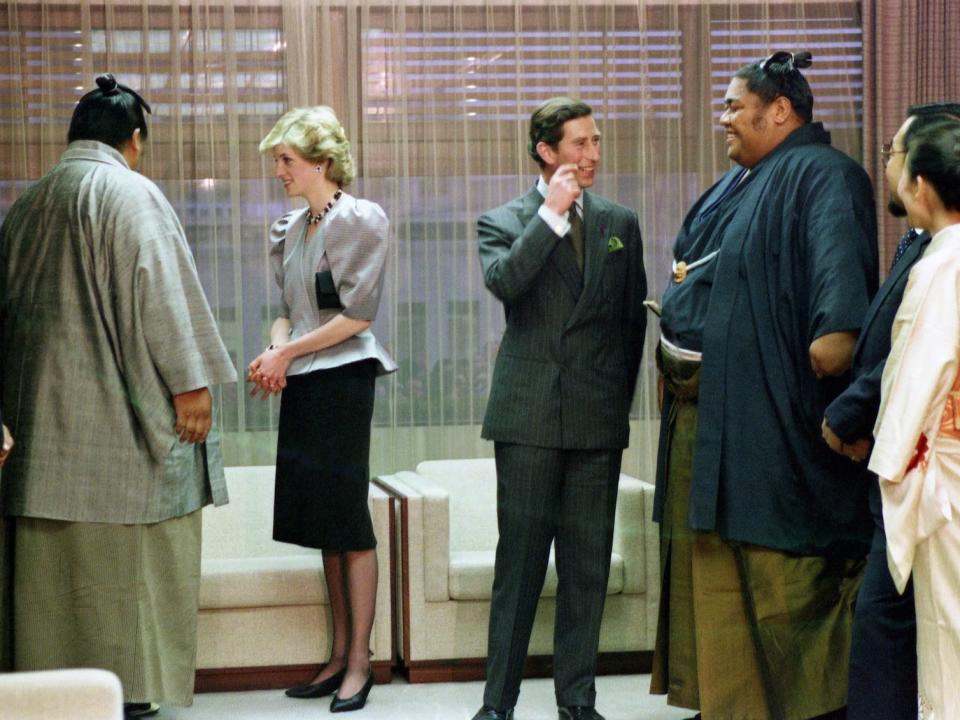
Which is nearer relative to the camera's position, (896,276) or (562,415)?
(896,276)

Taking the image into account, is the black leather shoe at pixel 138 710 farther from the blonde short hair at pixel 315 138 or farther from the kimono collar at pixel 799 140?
the kimono collar at pixel 799 140

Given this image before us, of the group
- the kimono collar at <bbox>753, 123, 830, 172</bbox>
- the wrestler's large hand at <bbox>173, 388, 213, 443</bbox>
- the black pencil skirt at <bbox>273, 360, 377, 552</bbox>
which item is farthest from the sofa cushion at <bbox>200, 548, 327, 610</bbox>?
the kimono collar at <bbox>753, 123, 830, 172</bbox>

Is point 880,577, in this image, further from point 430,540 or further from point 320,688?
point 320,688

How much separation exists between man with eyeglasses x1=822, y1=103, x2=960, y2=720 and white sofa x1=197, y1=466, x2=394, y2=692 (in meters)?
1.43

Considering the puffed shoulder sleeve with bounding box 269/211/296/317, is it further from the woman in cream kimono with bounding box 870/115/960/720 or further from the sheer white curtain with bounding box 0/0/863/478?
the woman in cream kimono with bounding box 870/115/960/720

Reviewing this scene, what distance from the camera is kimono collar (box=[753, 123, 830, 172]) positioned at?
3.07 meters

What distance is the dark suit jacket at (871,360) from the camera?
2670 mm

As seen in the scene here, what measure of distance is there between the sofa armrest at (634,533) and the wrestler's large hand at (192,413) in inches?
48.4

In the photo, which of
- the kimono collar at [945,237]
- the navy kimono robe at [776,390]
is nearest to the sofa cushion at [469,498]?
the navy kimono robe at [776,390]

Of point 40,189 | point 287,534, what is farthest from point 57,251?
point 287,534

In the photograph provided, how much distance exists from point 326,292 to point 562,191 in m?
0.72

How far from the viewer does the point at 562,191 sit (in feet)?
10.2

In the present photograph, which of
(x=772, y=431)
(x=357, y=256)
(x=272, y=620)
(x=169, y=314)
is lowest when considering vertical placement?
(x=272, y=620)

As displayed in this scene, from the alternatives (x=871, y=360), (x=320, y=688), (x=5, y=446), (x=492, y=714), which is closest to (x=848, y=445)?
(x=871, y=360)
